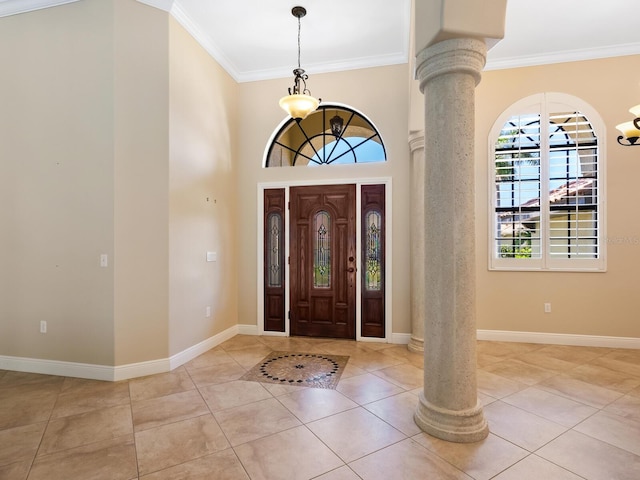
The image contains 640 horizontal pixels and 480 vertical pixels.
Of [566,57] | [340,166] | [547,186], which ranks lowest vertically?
[547,186]

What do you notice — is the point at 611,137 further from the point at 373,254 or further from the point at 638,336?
the point at 373,254

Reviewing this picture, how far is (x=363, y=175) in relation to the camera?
193 inches

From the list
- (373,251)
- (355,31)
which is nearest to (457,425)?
(373,251)

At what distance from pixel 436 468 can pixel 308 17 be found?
4.42 meters

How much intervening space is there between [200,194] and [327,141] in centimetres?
200

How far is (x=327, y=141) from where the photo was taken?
5164 mm

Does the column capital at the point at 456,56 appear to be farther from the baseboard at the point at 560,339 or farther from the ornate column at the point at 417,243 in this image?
the baseboard at the point at 560,339

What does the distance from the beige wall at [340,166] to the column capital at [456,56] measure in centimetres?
230

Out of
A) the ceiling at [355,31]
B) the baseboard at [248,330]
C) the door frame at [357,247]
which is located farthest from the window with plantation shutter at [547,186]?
the baseboard at [248,330]

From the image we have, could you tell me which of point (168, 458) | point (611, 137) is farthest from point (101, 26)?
point (611, 137)

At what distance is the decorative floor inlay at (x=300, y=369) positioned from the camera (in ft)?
11.4

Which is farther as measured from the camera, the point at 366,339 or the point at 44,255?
the point at 366,339

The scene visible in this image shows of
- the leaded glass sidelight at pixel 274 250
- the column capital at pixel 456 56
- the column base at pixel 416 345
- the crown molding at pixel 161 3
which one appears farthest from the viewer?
the leaded glass sidelight at pixel 274 250

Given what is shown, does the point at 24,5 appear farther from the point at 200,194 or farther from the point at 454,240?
the point at 454,240
